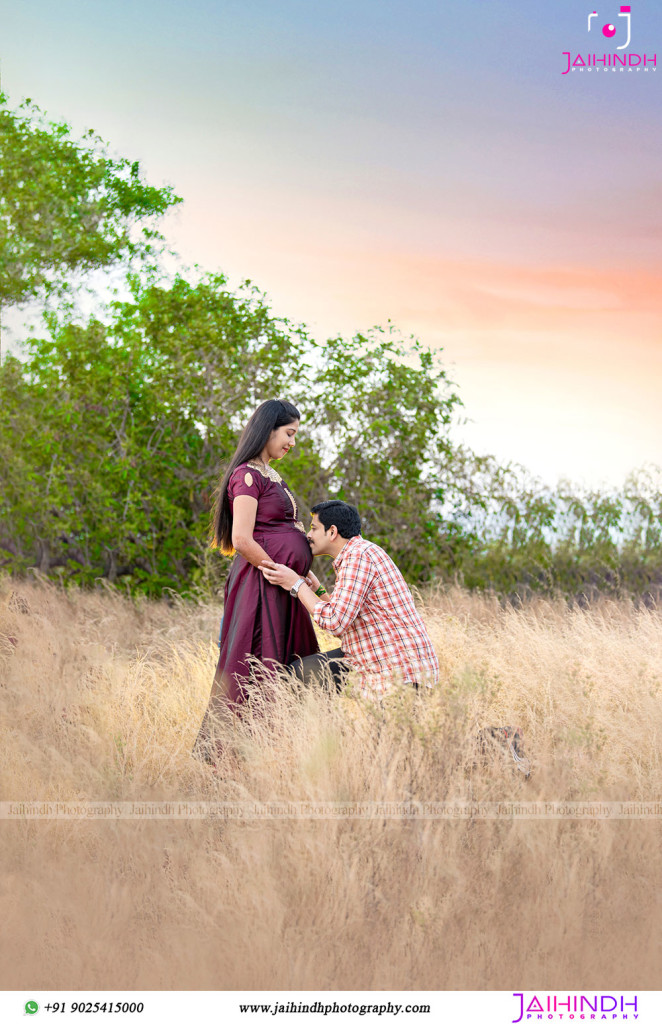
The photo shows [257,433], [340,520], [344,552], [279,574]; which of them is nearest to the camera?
[344,552]

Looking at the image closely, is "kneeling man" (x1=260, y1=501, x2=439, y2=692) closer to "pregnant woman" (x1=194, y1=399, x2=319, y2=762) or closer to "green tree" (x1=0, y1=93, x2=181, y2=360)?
"pregnant woman" (x1=194, y1=399, x2=319, y2=762)

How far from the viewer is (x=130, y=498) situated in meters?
10.6

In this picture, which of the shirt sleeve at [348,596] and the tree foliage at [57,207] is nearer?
the shirt sleeve at [348,596]

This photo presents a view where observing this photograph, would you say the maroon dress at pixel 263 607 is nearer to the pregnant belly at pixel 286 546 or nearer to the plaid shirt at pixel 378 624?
the pregnant belly at pixel 286 546

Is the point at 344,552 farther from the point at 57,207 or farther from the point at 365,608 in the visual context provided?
the point at 57,207

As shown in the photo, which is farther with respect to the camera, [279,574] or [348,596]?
[279,574]

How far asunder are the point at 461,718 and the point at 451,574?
260 inches

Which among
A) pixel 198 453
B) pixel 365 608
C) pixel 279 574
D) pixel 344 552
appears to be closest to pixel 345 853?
pixel 365 608

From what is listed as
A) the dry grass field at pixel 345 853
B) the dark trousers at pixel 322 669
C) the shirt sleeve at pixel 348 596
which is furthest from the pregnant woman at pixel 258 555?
the shirt sleeve at pixel 348 596

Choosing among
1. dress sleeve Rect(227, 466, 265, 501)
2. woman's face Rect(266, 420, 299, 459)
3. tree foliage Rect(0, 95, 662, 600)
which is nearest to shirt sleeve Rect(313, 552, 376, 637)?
dress sleeve Rect(227, 466, 265, 501)

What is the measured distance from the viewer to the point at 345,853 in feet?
10.8

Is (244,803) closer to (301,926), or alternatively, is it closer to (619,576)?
(301,926)

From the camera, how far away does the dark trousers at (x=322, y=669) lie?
4.57m

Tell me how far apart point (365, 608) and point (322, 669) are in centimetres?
46
